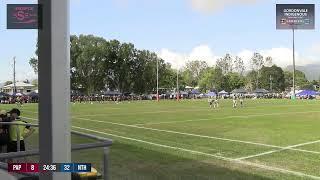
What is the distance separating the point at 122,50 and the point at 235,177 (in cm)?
11250

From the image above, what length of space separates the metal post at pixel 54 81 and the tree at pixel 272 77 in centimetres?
16063

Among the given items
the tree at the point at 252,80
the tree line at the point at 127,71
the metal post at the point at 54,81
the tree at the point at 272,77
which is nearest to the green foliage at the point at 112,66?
the tree line at the point at 127,71

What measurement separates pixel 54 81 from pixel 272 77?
16236 centimetres

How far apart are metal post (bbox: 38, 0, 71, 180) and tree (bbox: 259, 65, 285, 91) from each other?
160630 millimetres

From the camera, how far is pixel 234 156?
13.9 metres

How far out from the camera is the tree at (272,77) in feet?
529

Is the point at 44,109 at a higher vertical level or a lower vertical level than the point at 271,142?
higher

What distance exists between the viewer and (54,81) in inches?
126

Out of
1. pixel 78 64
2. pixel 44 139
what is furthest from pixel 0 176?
pixel 78 64

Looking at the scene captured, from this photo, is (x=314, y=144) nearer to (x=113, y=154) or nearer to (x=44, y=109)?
(x=113, y=154)

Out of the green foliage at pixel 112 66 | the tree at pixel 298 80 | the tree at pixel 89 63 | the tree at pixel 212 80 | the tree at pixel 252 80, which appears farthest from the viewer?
the tree at pixel 298 80
